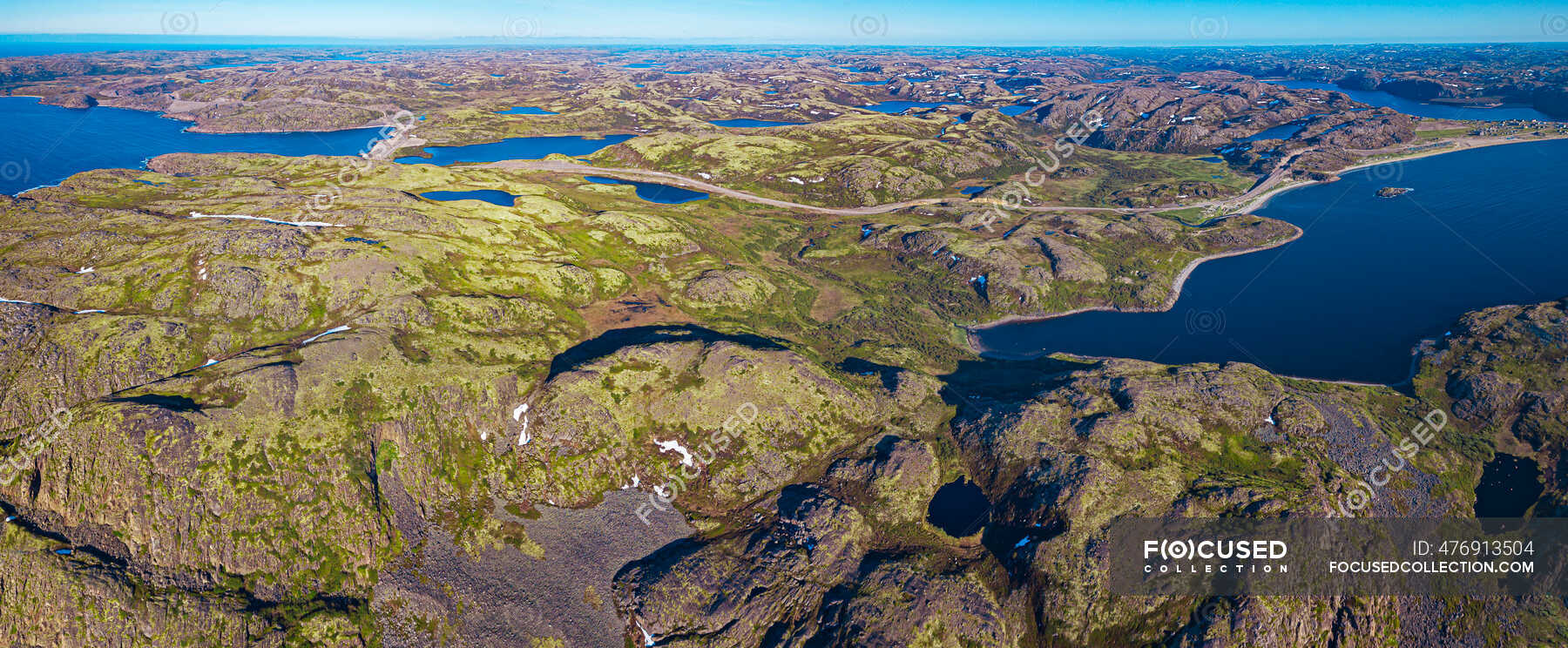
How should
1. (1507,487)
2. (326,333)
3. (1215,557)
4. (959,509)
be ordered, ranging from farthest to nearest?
(1507,487), (326,333), (959,509), (1215,557)

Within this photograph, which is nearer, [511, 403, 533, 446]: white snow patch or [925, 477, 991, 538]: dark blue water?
[925, 477, 991, 538]: dark blue water

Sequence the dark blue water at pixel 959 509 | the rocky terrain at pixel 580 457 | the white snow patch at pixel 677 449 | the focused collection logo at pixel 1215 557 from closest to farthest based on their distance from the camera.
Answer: the rocky terrain at pixel 580 457 < the focused collection logo at pixel 1215 557 < the dark blue water at pixel 959 509 < the white snow patch at pixel 677 449

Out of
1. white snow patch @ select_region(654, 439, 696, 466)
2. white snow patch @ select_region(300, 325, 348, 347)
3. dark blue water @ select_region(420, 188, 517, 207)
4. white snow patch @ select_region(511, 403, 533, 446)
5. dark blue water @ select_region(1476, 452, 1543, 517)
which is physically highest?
dark blue water @ select_region(420, 188, 517, 207)

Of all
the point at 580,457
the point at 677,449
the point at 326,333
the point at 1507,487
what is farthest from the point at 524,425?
the point at 1507,487

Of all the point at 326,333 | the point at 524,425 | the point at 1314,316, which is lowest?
the point at 524,425

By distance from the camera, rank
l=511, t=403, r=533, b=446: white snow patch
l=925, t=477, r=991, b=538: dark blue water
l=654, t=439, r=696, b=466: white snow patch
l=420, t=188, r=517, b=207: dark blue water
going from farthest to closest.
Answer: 1. l=420, t=188, r=517, b=207: dark blue water
2. l=654, t=439, r=696, b=466: white snow patch
3. l=511, t=403, r=533, b=446: white snow patch
4. l=925, t=477, r=991, b=538: dark blue water

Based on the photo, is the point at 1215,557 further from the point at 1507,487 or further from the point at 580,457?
the point at 580,457

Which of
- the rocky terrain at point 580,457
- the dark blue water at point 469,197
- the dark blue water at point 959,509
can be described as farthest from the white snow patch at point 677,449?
the dark blue water at point 469,197

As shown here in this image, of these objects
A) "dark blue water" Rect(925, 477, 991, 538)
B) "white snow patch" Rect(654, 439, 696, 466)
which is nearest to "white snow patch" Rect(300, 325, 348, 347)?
"white snow patch" Rect(654, 439, 696, 466)

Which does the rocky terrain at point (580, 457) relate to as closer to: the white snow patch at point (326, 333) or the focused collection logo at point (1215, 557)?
the white snow patch at point (326, 333)

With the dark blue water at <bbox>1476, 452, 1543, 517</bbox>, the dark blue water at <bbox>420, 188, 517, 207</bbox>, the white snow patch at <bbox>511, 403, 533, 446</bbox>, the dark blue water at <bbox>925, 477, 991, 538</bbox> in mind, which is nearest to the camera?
the dark blue water at <bbox>925, 477, 991, 538</bbox>

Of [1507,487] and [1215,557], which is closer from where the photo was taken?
[1215,557]

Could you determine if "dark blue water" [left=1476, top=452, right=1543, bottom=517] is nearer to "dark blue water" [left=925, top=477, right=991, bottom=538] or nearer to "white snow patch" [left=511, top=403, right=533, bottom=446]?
"dark blue water" [left=925, top=477, right=991, bottom=538]
